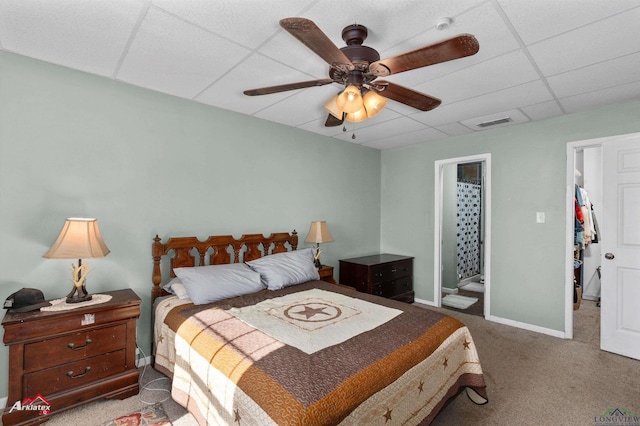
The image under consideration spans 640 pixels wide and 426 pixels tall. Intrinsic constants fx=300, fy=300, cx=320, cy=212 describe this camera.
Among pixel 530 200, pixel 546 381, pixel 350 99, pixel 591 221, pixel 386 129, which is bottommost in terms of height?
pixel 546 381

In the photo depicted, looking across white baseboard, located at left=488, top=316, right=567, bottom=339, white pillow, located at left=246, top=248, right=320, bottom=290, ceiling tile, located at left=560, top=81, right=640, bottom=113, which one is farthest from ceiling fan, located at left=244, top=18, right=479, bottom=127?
white baseboard, located at left=488, top=316, right=567, bottom=339

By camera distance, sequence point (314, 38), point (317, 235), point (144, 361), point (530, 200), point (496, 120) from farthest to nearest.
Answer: point (317, 235), point (530, 200), point (496, 120), point (144, 361), point (314, 38)

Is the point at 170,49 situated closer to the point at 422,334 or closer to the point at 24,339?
the point at 24,339

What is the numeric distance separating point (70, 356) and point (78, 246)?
76 centimetres

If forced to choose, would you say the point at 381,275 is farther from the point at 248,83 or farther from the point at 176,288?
the point at 248,83

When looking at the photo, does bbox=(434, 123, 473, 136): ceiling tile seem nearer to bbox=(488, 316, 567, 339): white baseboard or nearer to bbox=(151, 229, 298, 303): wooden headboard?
bbox=(151, 229, 298, 303): wooden headboard

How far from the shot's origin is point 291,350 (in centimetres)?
165

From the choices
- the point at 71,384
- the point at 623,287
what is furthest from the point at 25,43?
the point at 623,287

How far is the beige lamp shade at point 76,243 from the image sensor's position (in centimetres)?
206

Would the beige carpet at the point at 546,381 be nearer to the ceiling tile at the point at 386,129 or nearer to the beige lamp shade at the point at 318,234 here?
the beige lamp shade at the point at 318,234

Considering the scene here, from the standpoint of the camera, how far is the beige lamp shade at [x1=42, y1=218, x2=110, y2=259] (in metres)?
2.06

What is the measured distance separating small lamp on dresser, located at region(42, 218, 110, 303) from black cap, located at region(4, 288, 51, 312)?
160 mm

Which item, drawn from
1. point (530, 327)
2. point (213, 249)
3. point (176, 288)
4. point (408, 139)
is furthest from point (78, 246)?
point (530, 327)

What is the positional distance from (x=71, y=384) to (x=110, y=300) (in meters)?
0.58
